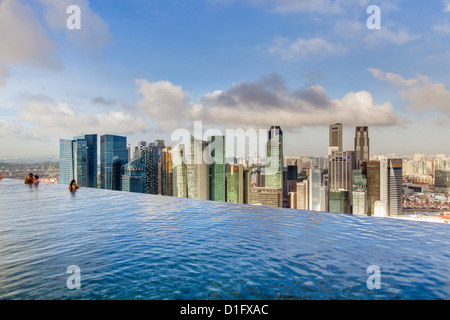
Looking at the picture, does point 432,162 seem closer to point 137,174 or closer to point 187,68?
point 187,68

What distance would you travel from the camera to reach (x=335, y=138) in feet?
101

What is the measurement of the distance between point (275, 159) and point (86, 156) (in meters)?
24.7

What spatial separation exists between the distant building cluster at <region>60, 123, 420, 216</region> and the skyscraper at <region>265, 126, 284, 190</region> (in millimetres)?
108

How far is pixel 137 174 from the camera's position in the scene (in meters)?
39.2

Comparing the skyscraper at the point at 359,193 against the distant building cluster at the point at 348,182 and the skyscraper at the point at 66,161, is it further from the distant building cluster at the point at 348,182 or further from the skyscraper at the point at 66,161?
the skyscraper at the point at 66,161

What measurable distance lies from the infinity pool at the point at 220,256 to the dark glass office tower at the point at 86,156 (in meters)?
31.9

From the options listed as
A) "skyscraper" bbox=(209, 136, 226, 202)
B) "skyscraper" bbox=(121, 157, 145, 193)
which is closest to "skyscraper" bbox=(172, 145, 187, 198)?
"skyscraper" bbox=(209, 136, 226, 202)

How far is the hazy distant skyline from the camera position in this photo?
42.7 feet

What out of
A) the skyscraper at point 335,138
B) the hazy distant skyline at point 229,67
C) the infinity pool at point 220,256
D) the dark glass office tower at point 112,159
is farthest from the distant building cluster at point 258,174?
the infinity pool at point 220,256

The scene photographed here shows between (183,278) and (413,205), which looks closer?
(183,278)

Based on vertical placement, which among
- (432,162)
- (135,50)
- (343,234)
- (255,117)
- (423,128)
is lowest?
(343,234)
